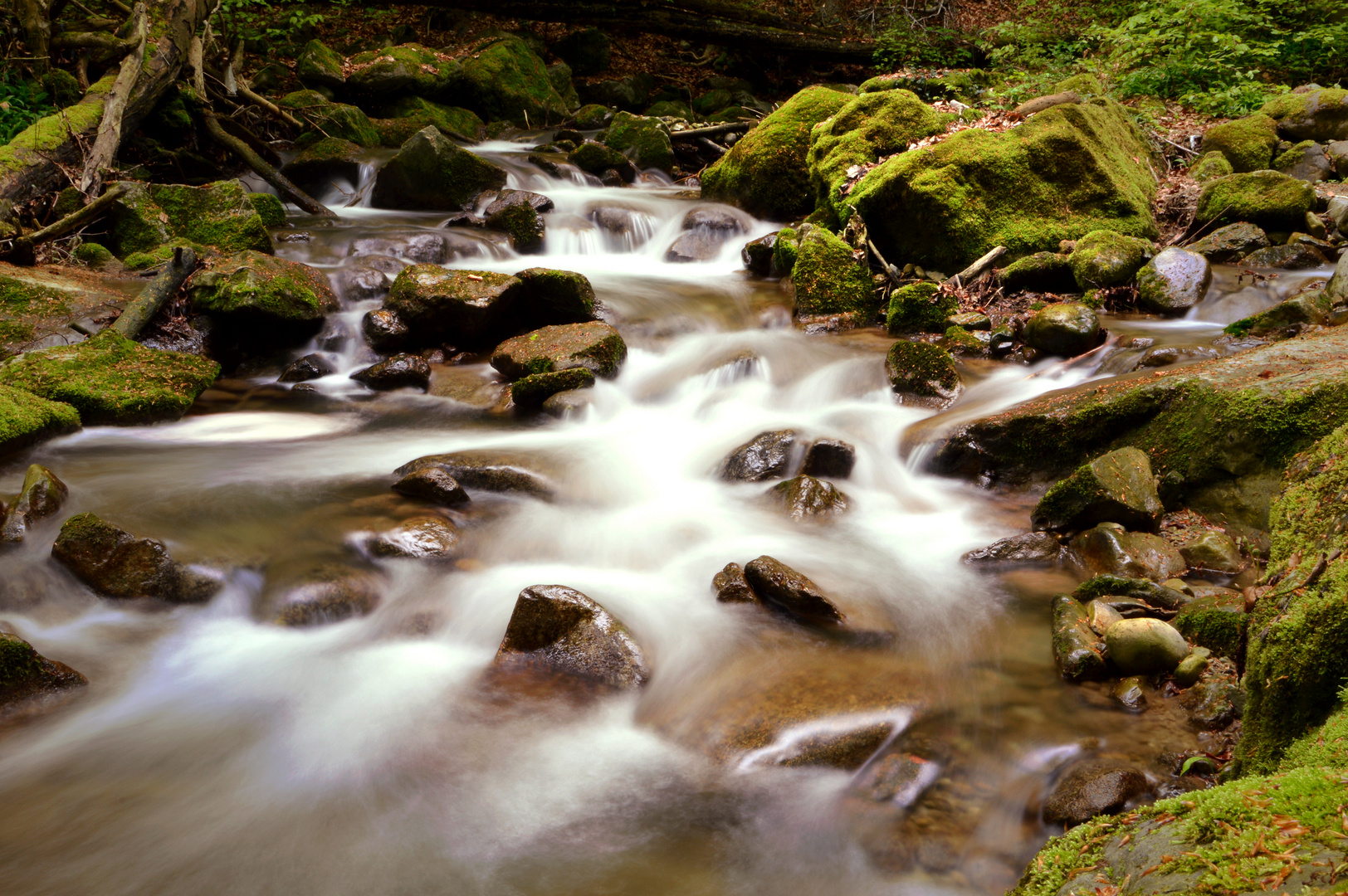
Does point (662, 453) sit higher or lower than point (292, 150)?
lower

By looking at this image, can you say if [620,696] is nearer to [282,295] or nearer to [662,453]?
[662,453]

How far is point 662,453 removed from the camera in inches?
259

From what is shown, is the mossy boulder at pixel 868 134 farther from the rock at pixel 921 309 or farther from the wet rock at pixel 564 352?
the wet rock at pixel 564 352

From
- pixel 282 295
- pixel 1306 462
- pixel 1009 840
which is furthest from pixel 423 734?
pixel 282 295

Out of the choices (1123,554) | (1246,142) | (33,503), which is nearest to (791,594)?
(1123,554)

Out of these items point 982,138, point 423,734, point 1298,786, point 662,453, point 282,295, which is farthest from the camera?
point 982,138

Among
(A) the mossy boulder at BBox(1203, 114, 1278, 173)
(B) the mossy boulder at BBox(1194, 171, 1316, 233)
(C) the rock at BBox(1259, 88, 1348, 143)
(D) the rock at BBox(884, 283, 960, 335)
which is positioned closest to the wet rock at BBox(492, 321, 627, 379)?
(D) the rock at BBox(884, 283, 960, 335)

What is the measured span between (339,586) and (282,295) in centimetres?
454

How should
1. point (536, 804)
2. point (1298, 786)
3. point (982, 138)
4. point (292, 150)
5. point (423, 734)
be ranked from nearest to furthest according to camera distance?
point (1298, 786) → point (536, 804) → point (423, 734) → point (982, 138) → point (292, 150)

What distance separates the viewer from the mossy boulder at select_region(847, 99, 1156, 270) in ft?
27.0


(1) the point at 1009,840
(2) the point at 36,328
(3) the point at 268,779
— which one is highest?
(2) the point at 36,328

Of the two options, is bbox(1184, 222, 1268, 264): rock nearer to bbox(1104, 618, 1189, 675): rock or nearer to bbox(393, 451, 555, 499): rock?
bbox(1104, 618, 1189, 675): rock

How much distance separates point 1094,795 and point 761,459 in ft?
11.3

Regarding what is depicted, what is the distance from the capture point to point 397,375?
25.0ft
